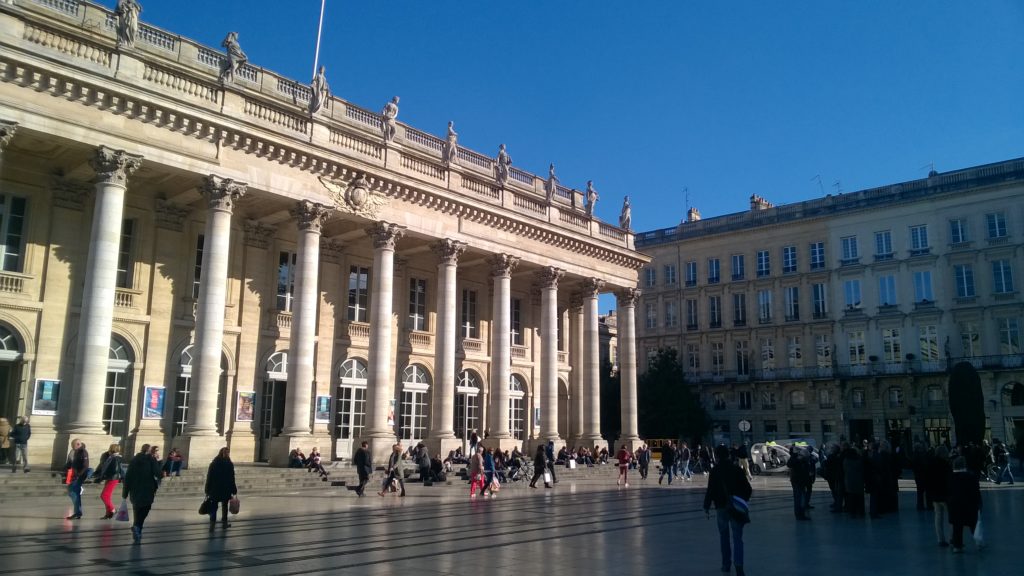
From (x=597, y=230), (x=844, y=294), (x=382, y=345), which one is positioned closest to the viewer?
(x=382, y=345)

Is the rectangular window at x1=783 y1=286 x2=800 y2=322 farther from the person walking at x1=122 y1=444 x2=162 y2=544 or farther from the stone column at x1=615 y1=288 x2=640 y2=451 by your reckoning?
the person walking at x1=122 y1=444 x2=162 y2=544

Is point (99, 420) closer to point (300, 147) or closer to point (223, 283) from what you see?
point (223, 283)

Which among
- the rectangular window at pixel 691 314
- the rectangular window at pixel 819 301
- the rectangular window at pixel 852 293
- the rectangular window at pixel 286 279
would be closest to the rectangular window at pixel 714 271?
the rectangular window at pixel 691 314

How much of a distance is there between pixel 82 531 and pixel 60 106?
12701mm

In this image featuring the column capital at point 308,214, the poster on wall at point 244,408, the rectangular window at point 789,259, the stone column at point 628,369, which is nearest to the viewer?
the column capital at point 308,214

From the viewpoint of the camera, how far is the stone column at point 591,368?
1415 inches

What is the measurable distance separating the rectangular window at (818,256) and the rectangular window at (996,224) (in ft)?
31.2

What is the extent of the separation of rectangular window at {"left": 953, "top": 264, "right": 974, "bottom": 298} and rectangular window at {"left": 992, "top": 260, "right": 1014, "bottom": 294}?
1158mm

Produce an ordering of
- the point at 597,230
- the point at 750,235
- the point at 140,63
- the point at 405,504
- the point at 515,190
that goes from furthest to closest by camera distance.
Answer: the point at 750,235 < the point at 597,230 < the point at 515,190 < the point at 140,63 < the point at 405,504

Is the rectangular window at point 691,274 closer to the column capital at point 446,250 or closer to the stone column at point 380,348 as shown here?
the column capital at point 446,250

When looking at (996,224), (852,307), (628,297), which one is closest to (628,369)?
(628,297)

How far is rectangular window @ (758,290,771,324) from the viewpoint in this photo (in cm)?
5219

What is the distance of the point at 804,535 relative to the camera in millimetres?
12703

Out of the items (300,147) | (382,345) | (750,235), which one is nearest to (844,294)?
(750,235)
